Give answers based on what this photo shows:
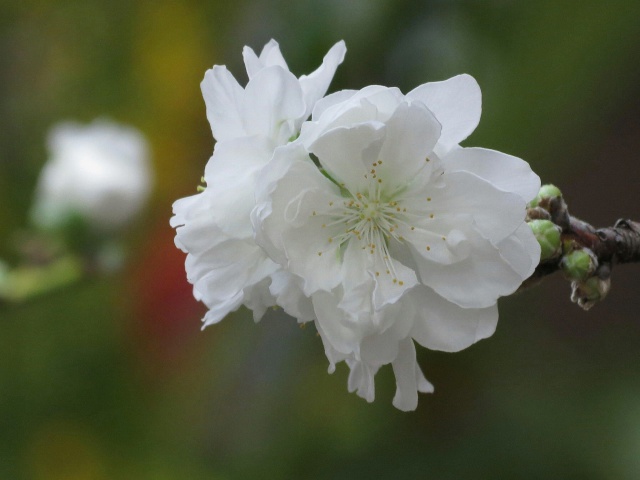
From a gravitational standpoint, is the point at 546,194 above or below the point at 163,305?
below

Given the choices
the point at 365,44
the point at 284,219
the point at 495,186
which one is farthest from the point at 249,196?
the point at 365,44

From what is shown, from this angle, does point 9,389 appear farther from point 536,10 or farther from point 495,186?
point 495,186

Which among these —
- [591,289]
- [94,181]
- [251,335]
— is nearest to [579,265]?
[591,289]

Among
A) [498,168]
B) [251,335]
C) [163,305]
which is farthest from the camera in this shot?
[163,305]

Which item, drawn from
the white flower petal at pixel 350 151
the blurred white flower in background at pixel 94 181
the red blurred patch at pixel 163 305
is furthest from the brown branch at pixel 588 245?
the red blurred patch at pixel 163 305

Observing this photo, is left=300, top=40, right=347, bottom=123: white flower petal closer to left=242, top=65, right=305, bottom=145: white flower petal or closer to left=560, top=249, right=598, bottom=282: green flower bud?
left=242, top=65, right=305, bottom=145: white flower petal

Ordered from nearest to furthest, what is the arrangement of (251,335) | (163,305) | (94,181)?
(94,181)
(251,335)
(163,305)

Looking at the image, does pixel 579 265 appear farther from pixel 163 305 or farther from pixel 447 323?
pixel 163 305
